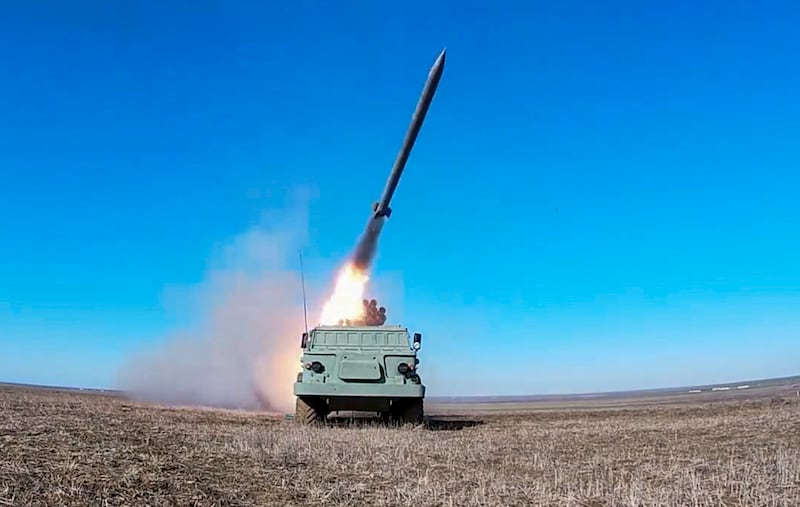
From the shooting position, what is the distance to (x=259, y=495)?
6.61 m

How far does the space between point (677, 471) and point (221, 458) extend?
5.58m

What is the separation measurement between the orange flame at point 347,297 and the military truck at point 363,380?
15.5 ft

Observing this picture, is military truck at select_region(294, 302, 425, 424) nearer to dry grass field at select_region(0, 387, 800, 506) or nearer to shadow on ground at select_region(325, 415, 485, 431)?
shadow on ground at select_region(325, 415, 485, 431)

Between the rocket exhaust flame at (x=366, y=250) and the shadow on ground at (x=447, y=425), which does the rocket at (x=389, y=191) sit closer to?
the rocket exhaust flame at (x=366, y=250)

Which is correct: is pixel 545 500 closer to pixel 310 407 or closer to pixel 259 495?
pixel 259 495

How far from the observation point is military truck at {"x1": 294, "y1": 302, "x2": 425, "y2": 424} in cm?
1617

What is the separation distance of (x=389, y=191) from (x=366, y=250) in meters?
2.21

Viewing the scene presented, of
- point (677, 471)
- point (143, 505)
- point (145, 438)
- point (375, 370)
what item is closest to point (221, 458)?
point (145, 438)

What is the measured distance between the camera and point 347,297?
914 inches

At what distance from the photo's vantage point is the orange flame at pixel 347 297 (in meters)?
22.5

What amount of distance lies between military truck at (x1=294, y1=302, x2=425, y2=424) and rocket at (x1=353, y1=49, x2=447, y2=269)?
6.37 m

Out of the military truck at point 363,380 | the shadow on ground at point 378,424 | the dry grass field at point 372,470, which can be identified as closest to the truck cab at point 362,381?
the military truck at point 363,380

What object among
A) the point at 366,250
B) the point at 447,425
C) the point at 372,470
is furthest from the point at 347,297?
the point at 372,470

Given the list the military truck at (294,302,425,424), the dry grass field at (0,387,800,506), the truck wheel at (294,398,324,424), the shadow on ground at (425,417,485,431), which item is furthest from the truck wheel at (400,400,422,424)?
the dry grass field at (0,387,800,506)
